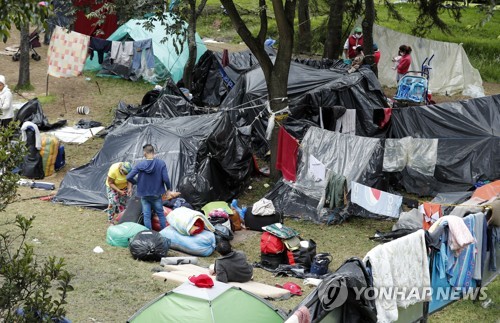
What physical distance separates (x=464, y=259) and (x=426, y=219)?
7.23 feet

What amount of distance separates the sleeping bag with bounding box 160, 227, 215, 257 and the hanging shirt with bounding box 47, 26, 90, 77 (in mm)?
9303

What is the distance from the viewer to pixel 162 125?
1455 cm

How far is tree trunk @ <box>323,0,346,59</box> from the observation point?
2131 cm

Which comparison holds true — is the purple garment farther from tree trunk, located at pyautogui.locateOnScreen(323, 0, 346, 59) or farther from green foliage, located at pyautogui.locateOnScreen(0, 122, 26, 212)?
green foliage, located at pyautogui.locateOnScreen(0, 122, 26, 212)

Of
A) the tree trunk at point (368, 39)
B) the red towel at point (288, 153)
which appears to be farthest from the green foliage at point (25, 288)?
the tree trunk at point (368, 39)

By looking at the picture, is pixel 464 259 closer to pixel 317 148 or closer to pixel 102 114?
pixel 317 148

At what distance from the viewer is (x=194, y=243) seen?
37.2ft

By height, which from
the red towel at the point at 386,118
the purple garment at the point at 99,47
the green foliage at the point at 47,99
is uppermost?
the red towel at the point at 386,118

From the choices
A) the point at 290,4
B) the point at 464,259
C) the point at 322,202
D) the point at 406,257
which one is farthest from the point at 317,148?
the point at 406,257

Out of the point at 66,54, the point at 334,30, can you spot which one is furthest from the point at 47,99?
the point at 334,30

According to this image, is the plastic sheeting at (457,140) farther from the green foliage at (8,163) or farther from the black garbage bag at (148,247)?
the green foliage at (8,163)

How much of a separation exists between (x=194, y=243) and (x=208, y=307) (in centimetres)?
372

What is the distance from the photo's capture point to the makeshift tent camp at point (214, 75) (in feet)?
67.0

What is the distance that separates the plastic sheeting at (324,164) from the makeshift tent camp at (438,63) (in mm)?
8366
